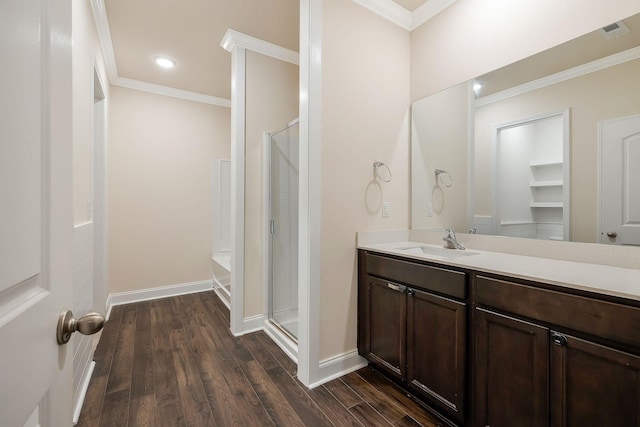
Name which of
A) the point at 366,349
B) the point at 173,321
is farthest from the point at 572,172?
the point at 173,321

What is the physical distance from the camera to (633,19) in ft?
4.38

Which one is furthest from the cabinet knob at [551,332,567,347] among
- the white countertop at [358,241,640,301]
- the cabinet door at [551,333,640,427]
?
the white countertop at [358,241,640,301]

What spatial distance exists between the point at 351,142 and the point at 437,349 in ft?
4.61

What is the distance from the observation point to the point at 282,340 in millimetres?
2434

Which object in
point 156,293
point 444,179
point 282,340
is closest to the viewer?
point 444,179

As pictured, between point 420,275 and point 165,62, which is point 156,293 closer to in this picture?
point 165,62

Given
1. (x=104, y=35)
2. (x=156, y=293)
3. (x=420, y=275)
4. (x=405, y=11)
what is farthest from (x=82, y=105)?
(x=156, y=293)

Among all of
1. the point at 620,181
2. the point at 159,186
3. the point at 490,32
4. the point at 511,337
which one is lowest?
the point at 511,337

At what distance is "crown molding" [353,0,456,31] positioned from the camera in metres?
2.10

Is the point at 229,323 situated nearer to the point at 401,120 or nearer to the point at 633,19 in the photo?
the point at 401,120

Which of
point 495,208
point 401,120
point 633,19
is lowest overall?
point 495,208

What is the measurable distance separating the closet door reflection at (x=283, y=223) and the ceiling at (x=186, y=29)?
0.93 meters

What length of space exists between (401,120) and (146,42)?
2.49m

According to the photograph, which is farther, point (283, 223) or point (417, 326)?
point (283, 223)
